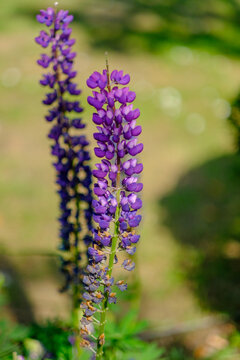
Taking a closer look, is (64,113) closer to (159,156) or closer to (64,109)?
(64,109)

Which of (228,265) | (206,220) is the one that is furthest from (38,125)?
(228,265)

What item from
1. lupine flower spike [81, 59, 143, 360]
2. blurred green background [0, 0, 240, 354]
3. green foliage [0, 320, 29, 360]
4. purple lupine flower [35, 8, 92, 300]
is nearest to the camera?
lupine flower spike [81, 59, 143, 360]

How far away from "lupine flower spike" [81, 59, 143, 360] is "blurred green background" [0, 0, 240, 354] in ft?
Answer: 3.54

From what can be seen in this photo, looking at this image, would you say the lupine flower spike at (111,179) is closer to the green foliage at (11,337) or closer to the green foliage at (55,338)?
the green foliage at (55,338)

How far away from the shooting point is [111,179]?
167cm

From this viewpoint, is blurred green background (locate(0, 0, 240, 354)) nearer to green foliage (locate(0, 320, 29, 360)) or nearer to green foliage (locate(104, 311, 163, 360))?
green foliage (locate(0, 320, 29, 360))

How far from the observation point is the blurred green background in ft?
15.6

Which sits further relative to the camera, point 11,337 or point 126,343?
point 11,337

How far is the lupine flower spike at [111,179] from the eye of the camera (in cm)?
158

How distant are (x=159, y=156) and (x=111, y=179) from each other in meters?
5.20

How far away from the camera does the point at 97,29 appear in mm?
10734

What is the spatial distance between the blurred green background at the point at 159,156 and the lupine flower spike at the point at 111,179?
108 centimetres

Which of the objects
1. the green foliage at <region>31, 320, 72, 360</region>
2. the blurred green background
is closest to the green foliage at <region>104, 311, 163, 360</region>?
the green foliage at <region>31, 320, 72, 360</region>

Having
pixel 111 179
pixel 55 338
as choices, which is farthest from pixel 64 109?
pixel 55 338
